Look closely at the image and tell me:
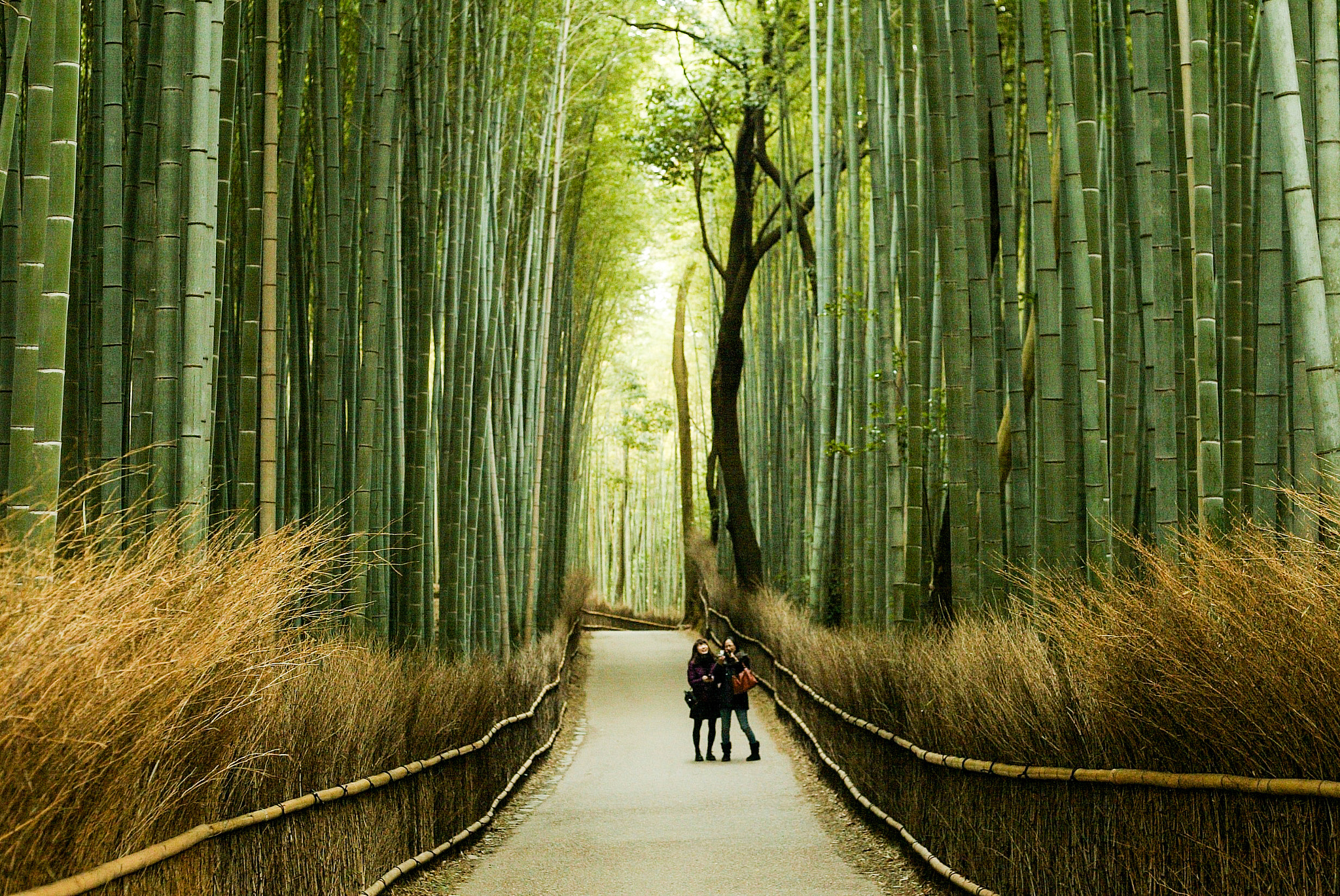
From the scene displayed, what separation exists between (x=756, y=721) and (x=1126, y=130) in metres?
5.48

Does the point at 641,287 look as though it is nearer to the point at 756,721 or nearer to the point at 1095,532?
the point at 756,721

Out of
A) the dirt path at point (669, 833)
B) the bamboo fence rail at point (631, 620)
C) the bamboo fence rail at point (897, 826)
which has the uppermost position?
the bamboo fence rail at point (897, 826)

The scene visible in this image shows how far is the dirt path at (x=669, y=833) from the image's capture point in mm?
3963

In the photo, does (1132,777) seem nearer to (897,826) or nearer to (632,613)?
(897,826)

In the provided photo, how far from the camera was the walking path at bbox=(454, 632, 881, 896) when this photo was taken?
396 centimetres

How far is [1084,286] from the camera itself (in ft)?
13.1

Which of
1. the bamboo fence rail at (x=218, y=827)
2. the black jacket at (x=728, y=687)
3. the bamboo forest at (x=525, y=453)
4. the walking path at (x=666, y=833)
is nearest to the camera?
the bamboo fence rail at (x=218, y=827)

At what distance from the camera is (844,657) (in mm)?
5707

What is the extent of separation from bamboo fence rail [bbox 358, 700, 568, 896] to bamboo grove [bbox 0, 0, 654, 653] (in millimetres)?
721

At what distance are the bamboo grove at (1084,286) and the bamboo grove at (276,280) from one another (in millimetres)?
2126

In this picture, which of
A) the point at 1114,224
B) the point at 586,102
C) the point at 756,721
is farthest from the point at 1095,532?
the point at 586,102

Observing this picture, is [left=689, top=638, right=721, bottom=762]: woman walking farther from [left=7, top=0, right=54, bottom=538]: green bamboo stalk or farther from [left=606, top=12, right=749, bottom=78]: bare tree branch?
[left=606, top=12, right=749, bottom=78]: bare tree branch

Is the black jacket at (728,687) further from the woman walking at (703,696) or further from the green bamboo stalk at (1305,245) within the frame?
the green bamboo stalk at (1305,245)

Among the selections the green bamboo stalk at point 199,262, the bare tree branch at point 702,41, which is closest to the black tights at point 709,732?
the green bamboo stalk at point 199,262
